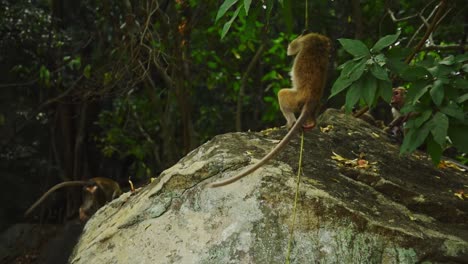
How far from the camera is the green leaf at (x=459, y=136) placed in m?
2.97

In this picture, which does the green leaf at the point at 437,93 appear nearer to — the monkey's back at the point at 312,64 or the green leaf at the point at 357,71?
the green leaf at the point at 357,71

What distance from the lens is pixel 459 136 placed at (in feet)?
9.86

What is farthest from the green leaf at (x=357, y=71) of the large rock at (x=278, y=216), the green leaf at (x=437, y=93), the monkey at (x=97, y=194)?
the monkey at (x=97, y=194)

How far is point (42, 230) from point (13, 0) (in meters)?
3.87

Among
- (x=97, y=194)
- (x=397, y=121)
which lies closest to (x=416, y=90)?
(x=397, y=121)

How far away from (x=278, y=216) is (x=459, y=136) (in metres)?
1.18

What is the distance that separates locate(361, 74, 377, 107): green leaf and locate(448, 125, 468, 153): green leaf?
460 mm

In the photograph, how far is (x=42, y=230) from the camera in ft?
33.4

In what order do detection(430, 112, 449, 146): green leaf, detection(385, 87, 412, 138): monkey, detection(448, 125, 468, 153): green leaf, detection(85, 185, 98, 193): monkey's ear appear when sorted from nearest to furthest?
detection(430, 112, 449, 146): green leaf, detection(448, 125, 468, 153): green leaf, detection(385, 87, 412, 138): monkey, detection(85, 185, 98, 193): monkey's ear

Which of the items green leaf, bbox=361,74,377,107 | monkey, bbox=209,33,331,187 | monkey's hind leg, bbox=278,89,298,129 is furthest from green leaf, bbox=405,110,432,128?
monkey's hind leg, bbox=278,89,298,129

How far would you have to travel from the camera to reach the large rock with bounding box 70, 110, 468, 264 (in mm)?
3514

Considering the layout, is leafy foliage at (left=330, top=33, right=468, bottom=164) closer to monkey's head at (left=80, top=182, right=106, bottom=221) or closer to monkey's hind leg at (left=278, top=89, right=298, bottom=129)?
monkey's hind leg at (left=278, top=89, right=298, bottom=129)

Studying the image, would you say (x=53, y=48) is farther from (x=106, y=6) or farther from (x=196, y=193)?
(x=196, y=193)

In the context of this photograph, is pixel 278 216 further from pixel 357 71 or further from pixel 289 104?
pixel 357 71
